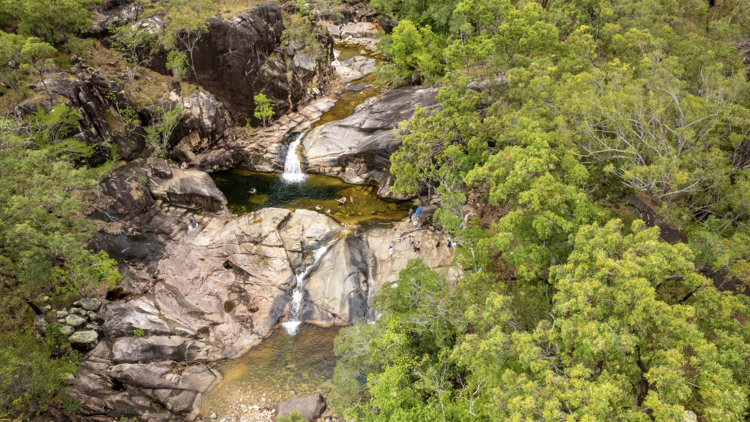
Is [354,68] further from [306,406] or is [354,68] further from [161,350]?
[306,406]

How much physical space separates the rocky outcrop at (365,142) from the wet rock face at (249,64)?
9.58 m

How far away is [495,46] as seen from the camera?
34.9 metres

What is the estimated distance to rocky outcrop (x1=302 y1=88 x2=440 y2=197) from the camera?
40219mm

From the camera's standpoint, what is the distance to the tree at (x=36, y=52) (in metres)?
31.4

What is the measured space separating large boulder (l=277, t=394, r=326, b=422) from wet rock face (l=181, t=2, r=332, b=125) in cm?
3705

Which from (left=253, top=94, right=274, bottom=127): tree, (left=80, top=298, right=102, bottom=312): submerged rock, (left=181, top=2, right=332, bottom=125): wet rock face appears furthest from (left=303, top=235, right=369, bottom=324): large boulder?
(left=181, top=2, right=332, bottom=125): wet rock face

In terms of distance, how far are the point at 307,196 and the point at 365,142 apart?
378 inches

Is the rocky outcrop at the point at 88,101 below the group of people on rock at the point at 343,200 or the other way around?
the other way around

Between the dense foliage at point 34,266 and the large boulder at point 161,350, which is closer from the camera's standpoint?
the dense foliage at point 34,266

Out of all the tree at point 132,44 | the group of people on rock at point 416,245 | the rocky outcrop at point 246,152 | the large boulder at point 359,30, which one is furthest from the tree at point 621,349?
the large boulder at point 359,30

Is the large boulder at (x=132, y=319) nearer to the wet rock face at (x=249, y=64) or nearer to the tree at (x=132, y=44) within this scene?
the tree at (x=132, y=44)

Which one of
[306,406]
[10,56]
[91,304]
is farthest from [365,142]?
[10,56]

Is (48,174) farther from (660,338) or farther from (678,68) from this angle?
(678,68)

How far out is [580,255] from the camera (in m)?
14.9
